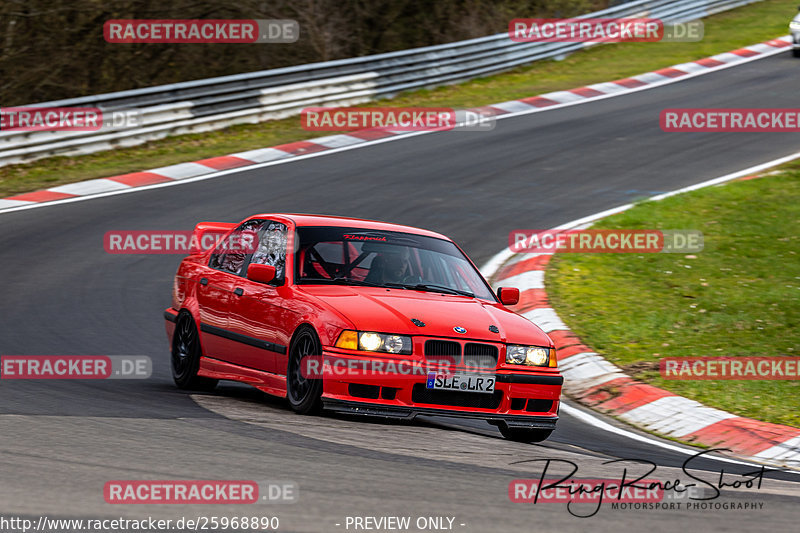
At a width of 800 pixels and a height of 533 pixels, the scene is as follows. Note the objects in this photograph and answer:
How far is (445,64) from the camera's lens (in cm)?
2514

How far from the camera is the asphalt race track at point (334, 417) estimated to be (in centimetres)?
495

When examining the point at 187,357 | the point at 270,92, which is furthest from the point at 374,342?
the point at 270,92

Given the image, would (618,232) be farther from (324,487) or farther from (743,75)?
(743,75)

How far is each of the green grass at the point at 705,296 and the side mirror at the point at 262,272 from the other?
3.21 meters

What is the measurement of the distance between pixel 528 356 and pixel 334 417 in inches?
50.2

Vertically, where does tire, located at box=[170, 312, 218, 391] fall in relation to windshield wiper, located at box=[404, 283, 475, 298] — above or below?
below

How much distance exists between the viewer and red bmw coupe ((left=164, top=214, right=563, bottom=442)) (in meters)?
6.86

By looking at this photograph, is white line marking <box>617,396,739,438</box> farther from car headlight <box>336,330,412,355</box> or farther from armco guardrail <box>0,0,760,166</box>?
armco guardrail <box>0,0,760,166</box>

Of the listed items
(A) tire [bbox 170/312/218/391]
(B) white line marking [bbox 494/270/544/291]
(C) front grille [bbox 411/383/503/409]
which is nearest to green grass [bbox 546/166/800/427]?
(B) white line marking [bbox 494/270/544/291]

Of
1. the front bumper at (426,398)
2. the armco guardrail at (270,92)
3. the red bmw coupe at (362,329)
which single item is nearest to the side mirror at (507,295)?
the red bmw coupe at (362,329)

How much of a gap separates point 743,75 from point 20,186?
16.2m

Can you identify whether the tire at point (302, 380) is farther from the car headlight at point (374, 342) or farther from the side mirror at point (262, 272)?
the side mirror at point (262, 272)

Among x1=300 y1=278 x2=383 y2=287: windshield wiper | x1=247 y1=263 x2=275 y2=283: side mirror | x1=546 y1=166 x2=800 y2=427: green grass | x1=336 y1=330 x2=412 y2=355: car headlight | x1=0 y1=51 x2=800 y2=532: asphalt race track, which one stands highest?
x1=247 y1=263 x2=275 y2=283: side mirror

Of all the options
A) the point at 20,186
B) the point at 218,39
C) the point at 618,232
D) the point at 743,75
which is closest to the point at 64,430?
the point at 618,232
